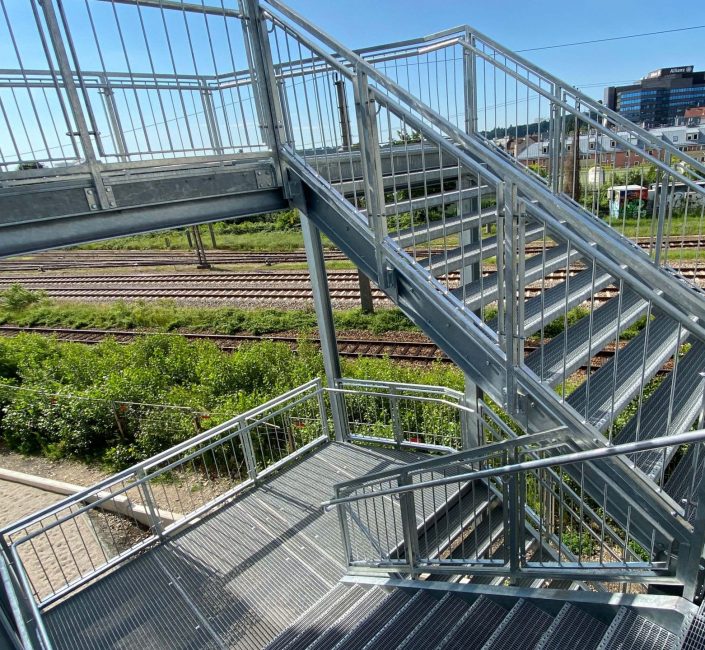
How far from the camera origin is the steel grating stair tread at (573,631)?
7.47ft

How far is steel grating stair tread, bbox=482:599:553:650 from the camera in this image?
243cm

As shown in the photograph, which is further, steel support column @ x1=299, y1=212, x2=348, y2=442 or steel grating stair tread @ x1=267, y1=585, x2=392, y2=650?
steel support column @ x1=299, y1=212, x2=348, y2=442

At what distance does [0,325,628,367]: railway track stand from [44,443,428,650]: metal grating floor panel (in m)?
4.94

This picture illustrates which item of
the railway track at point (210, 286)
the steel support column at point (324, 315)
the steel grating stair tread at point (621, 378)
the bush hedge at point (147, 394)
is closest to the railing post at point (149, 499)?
the steel support column at point (324, 315)

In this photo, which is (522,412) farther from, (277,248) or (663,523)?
(277,248)

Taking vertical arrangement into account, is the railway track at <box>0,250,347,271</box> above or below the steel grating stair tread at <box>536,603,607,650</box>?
below

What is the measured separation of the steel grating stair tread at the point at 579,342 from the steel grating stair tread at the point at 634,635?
1232 mm

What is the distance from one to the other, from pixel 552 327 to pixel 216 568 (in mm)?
8123

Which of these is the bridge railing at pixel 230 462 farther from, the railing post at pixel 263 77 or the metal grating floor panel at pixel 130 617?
the railing post at pixel 263 77

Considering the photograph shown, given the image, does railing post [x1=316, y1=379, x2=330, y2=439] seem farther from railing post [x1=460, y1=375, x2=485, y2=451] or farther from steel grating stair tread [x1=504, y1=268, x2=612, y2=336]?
steel grating stair tread [x1=504, y1=268, x2=612, y2=336]

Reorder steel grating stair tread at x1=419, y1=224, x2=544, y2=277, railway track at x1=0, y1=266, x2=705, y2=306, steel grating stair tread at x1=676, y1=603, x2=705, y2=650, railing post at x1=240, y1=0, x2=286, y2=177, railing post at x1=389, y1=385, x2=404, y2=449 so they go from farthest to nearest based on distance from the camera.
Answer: railway track at x1=0, y1=266, x2=705, y2=306, railing post at x1=389, y1=385, x2=404, y2=449, railing post at x1=240, y1=0, x2=286, y2=177, steel grating stair tread at x1=419, y1=224, x2=544, y2=277, steel grating stair tread at x1=676, y1=603, x2=705, y2=650

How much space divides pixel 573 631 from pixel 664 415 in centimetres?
149

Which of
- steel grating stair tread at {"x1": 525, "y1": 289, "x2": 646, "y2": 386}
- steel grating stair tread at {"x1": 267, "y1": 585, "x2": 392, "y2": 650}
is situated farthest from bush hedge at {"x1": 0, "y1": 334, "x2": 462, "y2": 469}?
steel grating stair tread at {"x1": 267, "y1": 585, "x2": 392, "y2": 650}

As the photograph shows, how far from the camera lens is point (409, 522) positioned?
11.4 ft
